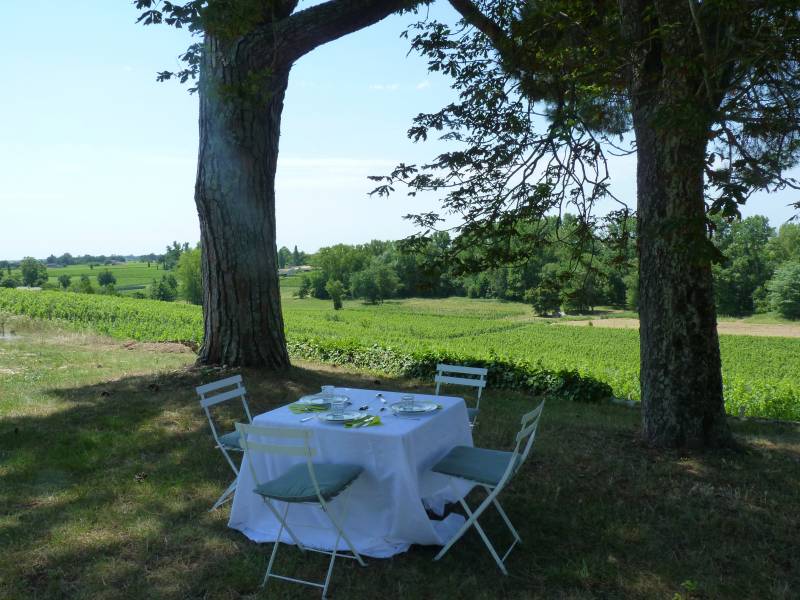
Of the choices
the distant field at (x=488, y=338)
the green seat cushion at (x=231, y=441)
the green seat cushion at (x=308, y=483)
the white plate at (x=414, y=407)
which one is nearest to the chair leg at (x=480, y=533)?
the green seat cushion at (x=308, y=483)

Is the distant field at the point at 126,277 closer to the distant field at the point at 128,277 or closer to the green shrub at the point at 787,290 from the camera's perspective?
the distant field at the point at 128,277

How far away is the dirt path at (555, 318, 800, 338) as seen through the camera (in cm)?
3888

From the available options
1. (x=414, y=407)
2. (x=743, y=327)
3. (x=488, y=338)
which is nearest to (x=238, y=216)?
(x=414, y=407)

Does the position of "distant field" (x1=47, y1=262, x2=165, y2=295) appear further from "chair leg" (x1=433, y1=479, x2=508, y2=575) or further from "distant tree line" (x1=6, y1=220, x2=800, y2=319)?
"chair leg" (x1=433, y1=479, x2=508, y2=575)

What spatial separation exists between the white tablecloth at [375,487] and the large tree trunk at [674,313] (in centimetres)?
273

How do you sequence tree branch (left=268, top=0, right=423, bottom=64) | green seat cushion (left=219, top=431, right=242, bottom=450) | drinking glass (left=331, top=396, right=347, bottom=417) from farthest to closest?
1. tree branch (left=268, top=0, right=423, bottom=64)
2. green seat cushion (left=219, top=431, right=242, bottom=450)
3. drinking glass (left=331, top=396, right=347, bottom=417)

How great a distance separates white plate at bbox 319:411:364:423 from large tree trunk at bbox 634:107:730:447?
335 centimetres

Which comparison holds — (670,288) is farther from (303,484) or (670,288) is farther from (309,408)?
(303,484)

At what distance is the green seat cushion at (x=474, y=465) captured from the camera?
3.79m

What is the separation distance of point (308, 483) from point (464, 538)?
4.00 ft

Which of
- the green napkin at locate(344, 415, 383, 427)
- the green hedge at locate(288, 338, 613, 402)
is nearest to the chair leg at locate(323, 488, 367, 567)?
the green napkin at locate(344, 415, 383, 427)

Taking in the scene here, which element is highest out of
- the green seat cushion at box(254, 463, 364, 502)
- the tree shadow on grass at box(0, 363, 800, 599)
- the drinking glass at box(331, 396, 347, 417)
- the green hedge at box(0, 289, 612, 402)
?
the drinking glass at box(331, 396, 347, 417)

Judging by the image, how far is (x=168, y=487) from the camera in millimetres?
5020

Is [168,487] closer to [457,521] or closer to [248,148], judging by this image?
[457,521]
